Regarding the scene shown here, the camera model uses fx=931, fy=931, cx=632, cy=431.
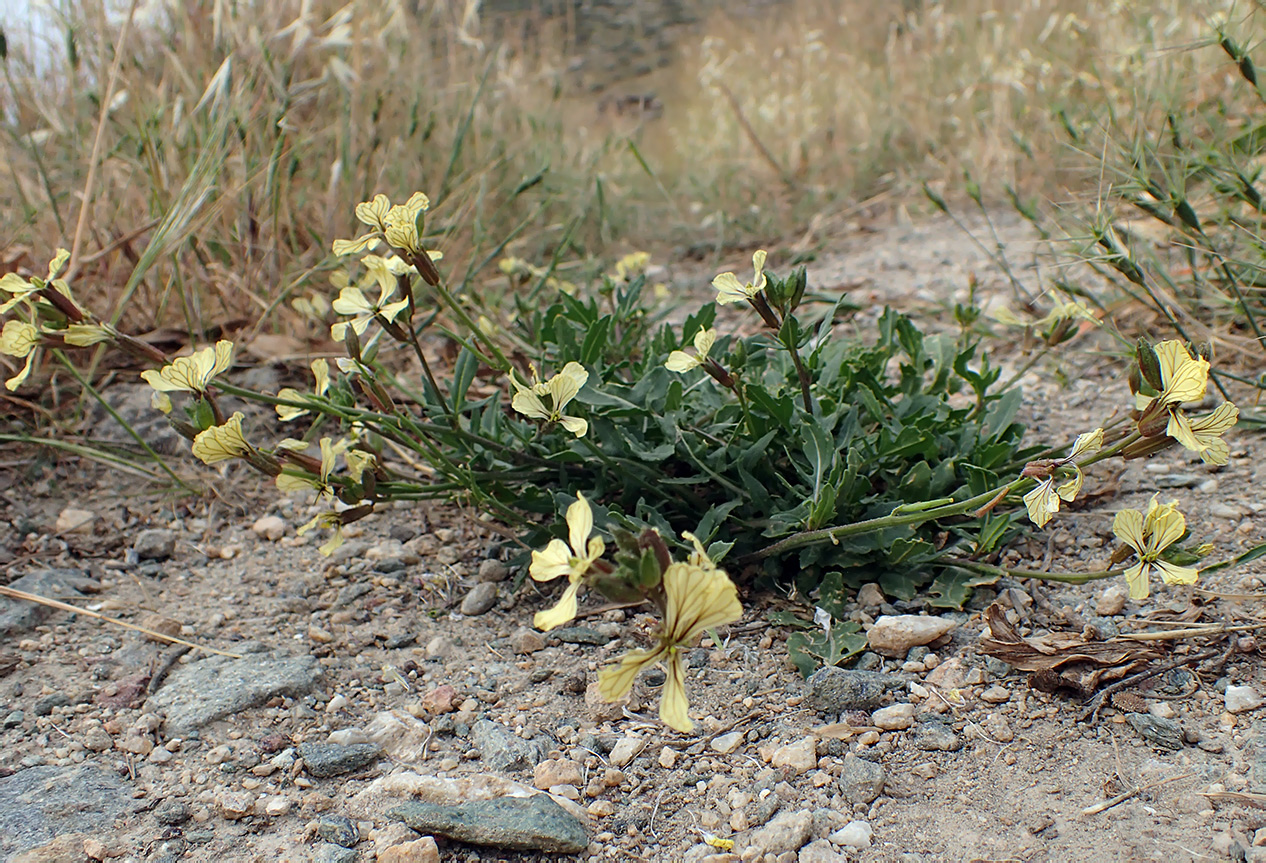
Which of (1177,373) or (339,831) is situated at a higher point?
(1177,373)

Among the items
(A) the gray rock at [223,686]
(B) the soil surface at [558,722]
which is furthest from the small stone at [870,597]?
(A) the gray rock at [223,686]

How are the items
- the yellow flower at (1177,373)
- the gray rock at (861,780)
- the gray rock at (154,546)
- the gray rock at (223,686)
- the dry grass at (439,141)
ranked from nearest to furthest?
the yellow flower at (1177,373) → the gray rock at (861,780) → the gray rock at (223,686) → the gray rock at (154,546) → the dry grass at (439,141)

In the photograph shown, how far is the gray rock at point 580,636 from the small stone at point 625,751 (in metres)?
0.27

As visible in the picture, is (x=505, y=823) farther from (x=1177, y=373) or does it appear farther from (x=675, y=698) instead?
(x=1177, y=373)

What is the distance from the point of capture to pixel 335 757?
1.29 meters

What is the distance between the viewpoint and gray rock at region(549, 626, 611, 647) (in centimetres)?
157

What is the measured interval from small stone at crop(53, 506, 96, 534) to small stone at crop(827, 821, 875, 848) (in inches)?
66.3

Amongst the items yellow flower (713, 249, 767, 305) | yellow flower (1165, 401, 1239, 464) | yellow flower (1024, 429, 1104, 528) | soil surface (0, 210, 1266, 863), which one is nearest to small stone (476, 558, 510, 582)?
soil surface (0, 210, 1266, 863)

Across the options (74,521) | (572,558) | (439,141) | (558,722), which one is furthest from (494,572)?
(439,141)

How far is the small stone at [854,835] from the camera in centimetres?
109

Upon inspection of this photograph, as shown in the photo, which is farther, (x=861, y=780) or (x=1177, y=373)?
(x=861, y=780)

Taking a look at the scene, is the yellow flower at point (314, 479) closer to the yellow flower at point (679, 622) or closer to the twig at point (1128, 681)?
the yellow flower at point (679, 622)

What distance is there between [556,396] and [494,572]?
0.56 metres

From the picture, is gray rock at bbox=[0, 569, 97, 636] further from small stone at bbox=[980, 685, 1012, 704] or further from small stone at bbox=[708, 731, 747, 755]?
small stone at bbox=[980, 685, 1012, 704]
